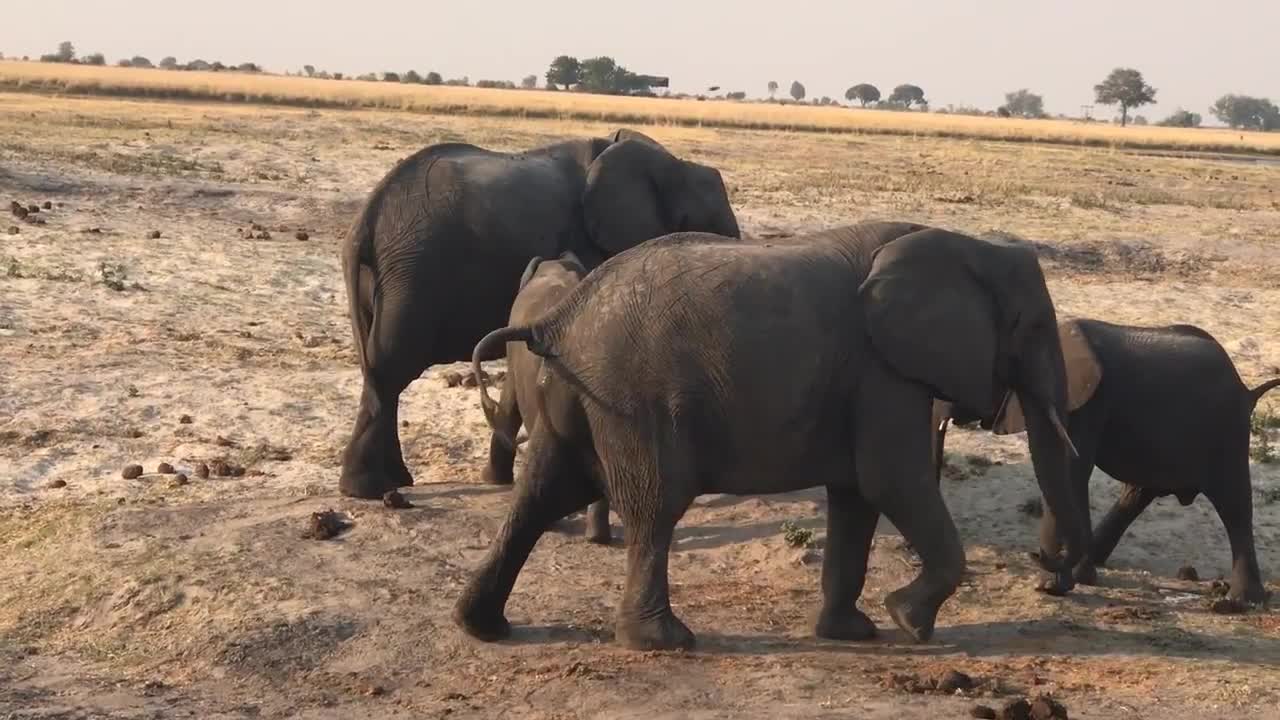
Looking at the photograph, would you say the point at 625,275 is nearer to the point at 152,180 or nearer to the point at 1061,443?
the point at 1061,443

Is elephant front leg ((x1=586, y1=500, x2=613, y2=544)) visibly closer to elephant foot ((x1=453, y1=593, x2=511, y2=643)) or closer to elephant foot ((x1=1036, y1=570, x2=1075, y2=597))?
elephant foot ((x1=453, y1=593, x2=511, y2=643))

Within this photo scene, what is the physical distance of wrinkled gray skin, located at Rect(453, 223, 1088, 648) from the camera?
823cm

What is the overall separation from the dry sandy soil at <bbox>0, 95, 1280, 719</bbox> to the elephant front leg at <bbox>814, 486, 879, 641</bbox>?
0.18m

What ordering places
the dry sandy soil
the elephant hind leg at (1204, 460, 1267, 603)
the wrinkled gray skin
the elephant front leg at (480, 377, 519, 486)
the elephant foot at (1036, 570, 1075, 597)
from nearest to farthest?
1. the dry sandy soil
2. the wrinkled gray skin
3. the elephant foot at (1036, 570, 1075, 597)
4. the elephant hind leg at (1204, 460, 1267, 603)
5. the elephant front leg at (480, 377, 519, 486)

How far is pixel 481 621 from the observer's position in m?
8.59

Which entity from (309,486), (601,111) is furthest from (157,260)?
(601,111)

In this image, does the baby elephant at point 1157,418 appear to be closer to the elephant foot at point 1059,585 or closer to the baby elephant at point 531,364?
the elephant foot at point 1059,585

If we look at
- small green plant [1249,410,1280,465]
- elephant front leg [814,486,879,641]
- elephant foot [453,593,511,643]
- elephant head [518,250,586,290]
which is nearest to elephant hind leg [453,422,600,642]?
elephant foot [453,593,511,643]

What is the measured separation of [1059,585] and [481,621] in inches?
135

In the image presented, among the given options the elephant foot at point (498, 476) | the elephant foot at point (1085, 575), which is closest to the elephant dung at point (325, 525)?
the elephant foot at point (498, 476)

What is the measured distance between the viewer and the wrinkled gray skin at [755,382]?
324 inches

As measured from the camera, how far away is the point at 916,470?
835 cm

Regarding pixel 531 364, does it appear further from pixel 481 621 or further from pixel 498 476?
pixel 498 476

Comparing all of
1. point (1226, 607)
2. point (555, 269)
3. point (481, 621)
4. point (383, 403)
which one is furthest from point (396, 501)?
point (1226, 607)
